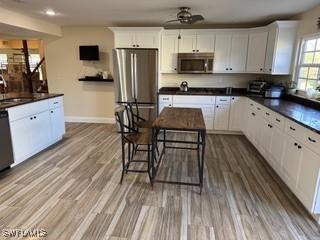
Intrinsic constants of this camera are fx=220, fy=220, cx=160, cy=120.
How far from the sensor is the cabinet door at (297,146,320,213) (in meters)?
2.10

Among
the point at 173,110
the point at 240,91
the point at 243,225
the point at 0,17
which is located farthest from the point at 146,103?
the point at 243,225

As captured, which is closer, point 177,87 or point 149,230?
point 149,230

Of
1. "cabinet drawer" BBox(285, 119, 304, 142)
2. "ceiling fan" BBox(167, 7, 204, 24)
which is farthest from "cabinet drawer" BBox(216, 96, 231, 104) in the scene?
"cabinet drawer" BBox(285, 119, 304, 142)

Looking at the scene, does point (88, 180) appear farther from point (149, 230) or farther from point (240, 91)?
point (240, 91)

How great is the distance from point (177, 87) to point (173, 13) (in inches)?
Result: 74.6

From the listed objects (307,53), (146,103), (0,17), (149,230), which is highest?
(0,17)

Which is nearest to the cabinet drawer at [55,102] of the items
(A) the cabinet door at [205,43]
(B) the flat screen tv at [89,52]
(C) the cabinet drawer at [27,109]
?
(C) the cabinet drawer at [27,109]

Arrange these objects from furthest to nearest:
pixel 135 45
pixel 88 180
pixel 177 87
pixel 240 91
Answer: pixel 177 87, pixel 240 91, pixel 135 45, pixel 88 180

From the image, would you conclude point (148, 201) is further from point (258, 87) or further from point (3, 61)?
point (3, 61)

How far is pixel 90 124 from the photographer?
5.73 m

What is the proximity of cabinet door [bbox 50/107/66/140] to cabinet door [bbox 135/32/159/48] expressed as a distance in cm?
216

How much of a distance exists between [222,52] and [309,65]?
1.71 meters

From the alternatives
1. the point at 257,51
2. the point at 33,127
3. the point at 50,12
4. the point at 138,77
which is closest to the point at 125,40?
the point at 138,77

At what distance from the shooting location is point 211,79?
5.34m
